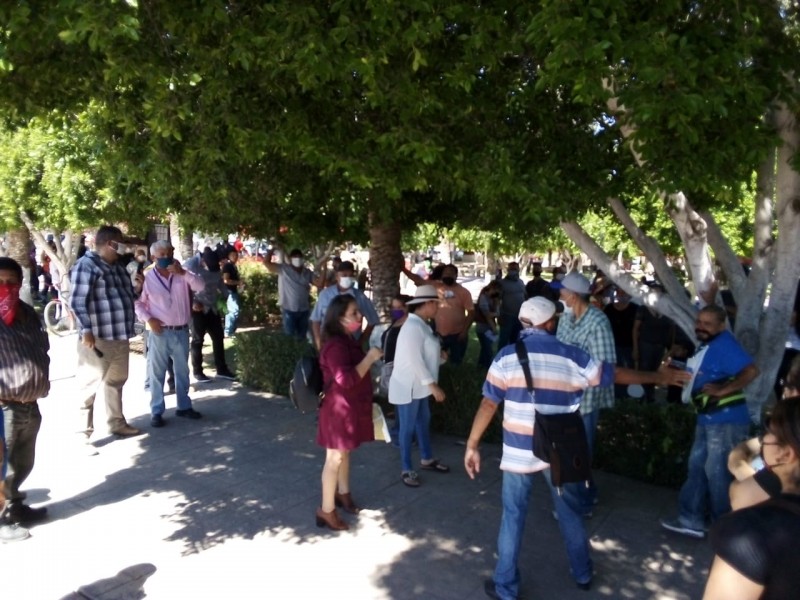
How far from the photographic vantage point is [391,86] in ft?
17.0

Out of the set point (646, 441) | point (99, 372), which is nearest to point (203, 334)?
point (99, 372)

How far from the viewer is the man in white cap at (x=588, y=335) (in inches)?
178

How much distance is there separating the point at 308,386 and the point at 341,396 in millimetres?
258

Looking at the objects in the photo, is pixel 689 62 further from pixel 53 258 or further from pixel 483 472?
pixel 53 258

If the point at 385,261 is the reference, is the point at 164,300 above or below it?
below

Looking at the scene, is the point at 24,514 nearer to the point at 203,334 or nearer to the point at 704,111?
the point at 203,334

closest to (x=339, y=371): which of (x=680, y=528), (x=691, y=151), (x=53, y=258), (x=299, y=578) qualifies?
(x=299, y=578)

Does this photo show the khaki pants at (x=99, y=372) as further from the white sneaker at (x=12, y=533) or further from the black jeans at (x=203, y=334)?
the black jeans at (x=203, y=334)

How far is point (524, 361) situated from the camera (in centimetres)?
357

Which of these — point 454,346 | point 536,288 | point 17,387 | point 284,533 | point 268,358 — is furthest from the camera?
point 536,288

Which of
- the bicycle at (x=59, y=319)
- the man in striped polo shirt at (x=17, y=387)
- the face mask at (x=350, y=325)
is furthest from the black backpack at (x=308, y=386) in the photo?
the bicycle at (x=59, y=319)

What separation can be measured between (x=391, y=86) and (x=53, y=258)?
50.6 feet

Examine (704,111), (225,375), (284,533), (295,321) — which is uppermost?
(704,111)

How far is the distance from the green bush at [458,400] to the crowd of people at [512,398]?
1.57ft
